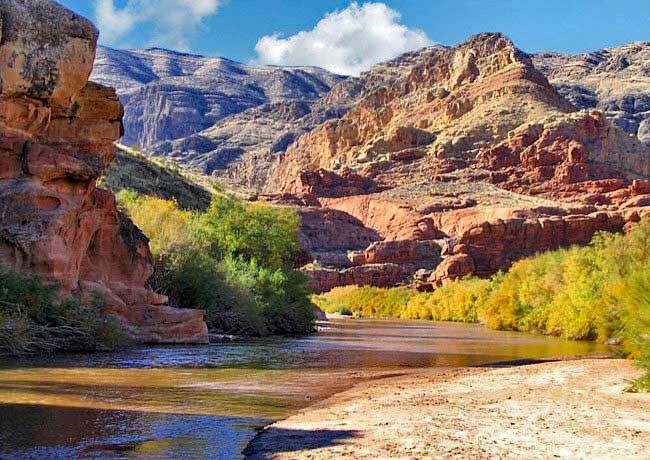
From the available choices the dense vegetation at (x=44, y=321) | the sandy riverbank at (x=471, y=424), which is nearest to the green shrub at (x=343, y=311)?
the dense vegetation at (x=44, y=321)

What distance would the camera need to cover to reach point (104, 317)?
77.5ft

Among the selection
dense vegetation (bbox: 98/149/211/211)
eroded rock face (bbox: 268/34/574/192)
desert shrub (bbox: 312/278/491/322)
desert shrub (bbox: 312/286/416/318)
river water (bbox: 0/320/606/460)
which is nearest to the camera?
river water (bbox: 0/320/606/460)

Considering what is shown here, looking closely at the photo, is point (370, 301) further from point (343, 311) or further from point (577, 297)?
point (577, 297)

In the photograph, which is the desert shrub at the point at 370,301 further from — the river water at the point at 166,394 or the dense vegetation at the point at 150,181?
the river water at the point at 166,394

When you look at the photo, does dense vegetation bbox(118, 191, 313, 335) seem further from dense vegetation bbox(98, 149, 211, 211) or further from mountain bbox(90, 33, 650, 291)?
mountain bbox(90, 33, 650, 291)

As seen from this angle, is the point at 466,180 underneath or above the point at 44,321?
above

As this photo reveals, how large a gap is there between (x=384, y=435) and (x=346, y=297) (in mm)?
84805

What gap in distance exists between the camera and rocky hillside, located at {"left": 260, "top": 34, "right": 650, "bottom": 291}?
98.6 meters

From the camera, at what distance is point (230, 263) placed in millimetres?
36281

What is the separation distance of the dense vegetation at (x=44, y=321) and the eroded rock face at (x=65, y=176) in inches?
38.0

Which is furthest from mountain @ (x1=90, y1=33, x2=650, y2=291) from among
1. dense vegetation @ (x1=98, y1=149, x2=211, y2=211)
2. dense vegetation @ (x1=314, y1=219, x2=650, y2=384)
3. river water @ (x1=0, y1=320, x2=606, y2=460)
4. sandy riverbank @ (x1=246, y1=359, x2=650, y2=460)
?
sandy riverbank @ (x1=246, y1=359, x2=650, y2=460)

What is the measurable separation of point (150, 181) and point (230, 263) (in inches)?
1031

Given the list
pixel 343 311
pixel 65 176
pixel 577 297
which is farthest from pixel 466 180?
pixel 65 176

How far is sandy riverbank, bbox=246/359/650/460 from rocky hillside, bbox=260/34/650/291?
261ft
